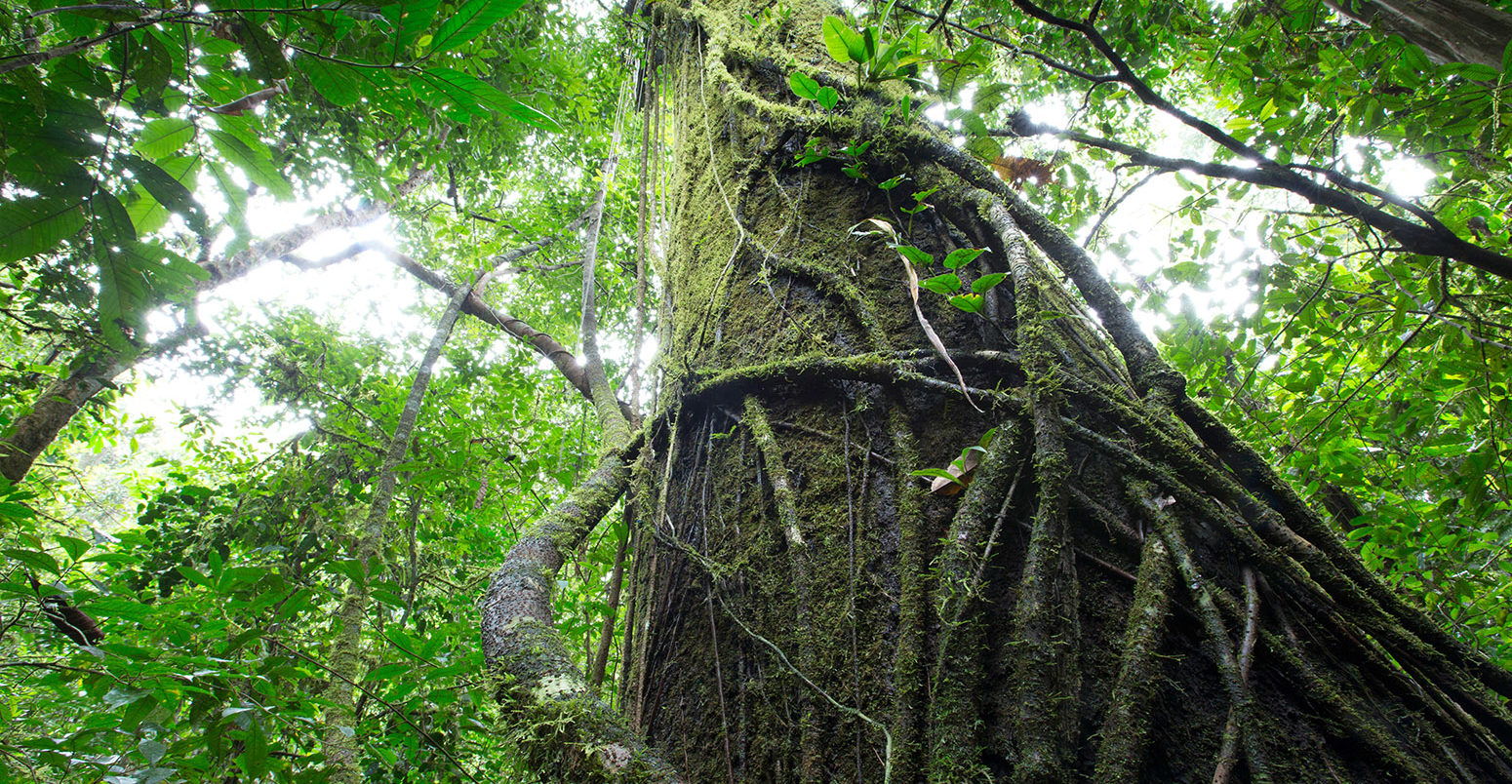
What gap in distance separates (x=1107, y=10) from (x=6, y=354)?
10.5 meters

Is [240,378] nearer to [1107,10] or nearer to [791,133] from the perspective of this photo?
[791,133]

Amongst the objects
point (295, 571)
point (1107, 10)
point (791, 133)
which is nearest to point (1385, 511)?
point (1107, 10)

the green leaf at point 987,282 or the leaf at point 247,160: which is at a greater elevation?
the green leaf at point 987,282

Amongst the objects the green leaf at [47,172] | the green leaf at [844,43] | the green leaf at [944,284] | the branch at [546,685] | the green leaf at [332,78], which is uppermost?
the green leaf at [844,43]

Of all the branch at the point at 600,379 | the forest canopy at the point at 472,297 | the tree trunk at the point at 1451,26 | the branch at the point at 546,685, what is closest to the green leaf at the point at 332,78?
the forest canopy at the point at 472,297

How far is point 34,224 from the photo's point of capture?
2.76 feet

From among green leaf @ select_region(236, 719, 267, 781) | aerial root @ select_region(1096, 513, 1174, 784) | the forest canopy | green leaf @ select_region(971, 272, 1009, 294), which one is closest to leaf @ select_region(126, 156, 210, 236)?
the forest canopy

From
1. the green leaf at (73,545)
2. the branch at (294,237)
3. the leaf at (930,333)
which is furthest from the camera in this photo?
the branch at (294,237)

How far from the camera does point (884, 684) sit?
0.84 metres

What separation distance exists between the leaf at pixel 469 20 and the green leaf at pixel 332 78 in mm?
267

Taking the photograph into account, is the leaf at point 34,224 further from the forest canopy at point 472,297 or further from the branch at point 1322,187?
the branch at point 1322,187

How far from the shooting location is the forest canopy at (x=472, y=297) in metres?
0.95

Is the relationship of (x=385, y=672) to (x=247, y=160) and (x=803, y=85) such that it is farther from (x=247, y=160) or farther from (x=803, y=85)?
(x=803, y=85)

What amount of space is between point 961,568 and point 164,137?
148 cm
